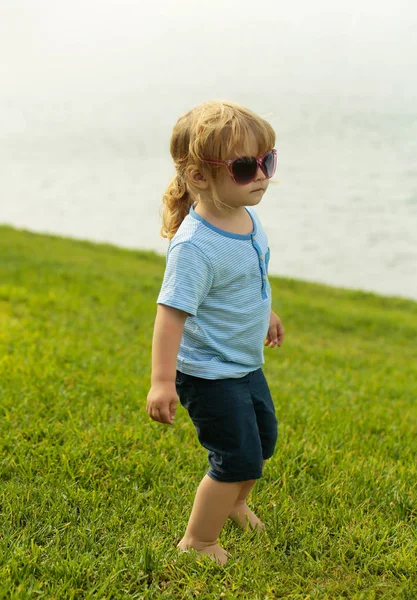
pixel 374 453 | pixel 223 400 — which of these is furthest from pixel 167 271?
pixel 374 453

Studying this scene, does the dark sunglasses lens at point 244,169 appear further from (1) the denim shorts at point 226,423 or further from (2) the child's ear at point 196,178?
(1) the denim shorts at point 226,423

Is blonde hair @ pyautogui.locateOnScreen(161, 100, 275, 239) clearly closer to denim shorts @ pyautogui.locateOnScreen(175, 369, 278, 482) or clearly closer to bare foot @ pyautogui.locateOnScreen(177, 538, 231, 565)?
denim shorts @ pyautogui.locateOnScreen(175, 369, 278, 482)

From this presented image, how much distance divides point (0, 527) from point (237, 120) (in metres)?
1.74

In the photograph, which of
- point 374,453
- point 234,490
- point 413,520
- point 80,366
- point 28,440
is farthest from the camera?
point 80,366

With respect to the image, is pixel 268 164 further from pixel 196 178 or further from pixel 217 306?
pixel 217 306

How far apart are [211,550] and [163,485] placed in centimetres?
52

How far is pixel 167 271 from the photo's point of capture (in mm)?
2340

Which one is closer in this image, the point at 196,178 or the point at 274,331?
the point at 196,178

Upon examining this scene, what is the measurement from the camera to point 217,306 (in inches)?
94.4

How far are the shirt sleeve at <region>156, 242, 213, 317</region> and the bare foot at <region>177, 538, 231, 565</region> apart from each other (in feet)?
2.86

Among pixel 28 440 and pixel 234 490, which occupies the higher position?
pixel 234 490

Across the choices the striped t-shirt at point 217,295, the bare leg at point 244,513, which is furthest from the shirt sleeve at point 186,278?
the bare leg at point 244,513

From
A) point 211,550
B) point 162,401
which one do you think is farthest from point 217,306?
point 211,550

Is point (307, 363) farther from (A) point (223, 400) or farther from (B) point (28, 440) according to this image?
(A) point (223, 400)
